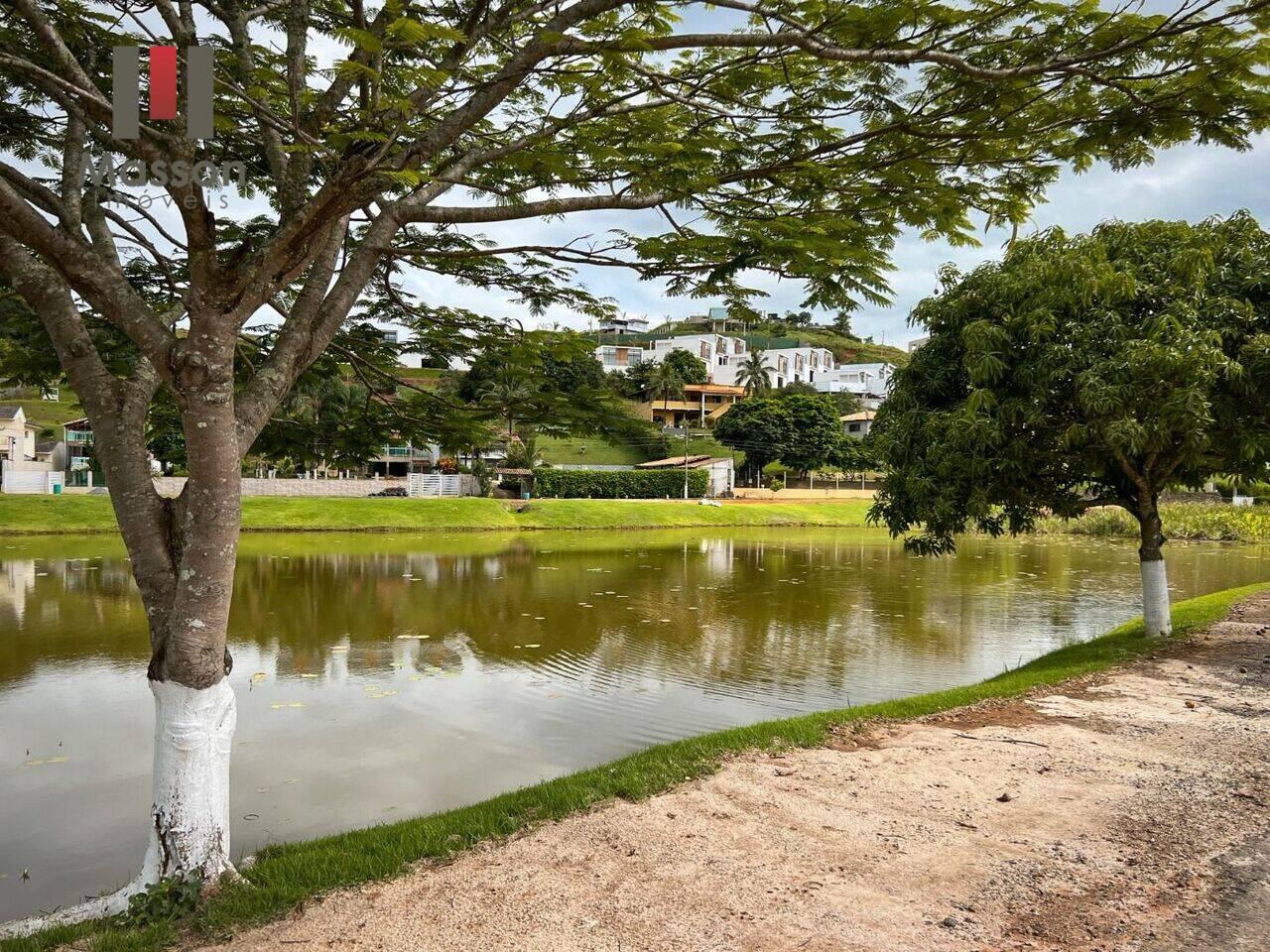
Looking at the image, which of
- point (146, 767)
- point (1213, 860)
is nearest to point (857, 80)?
point (1213, 860)

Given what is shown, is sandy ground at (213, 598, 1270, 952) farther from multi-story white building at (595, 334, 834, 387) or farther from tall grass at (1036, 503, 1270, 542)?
multi-story white building at (595, 334, 834, 387)

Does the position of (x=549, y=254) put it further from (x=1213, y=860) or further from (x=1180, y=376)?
(x=1180, y=376)

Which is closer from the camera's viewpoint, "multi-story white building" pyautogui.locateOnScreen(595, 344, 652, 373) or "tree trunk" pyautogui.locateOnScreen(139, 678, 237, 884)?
"tree trunk" pyautogui.locateOnScreen(139, 678, 237, 884)

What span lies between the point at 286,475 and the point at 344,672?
154 ft

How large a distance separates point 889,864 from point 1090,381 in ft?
22.8

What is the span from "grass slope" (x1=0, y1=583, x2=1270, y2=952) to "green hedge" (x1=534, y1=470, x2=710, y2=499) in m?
46.6

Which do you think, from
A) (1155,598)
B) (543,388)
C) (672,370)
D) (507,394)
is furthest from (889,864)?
(672,370)

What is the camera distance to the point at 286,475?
54.6 metres

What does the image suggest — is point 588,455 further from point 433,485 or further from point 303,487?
point 303,487

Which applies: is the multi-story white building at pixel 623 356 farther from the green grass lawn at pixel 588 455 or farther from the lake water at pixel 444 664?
the lake water at pixel 444 664

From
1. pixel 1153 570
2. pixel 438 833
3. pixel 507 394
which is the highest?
pixel 507 394

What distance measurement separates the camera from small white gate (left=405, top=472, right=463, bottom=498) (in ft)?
178

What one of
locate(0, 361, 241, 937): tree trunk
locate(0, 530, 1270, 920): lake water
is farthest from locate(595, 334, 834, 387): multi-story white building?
locate(0, 361, 241, 937): tree trunk

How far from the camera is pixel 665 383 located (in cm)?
9256
